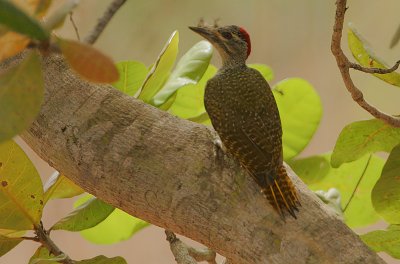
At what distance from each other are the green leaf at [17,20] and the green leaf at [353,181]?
42.5 inches

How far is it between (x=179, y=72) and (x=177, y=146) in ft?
0.90

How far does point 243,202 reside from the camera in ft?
3.39

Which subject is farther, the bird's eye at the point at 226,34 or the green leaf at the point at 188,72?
the bird's eye at the point at 226,34

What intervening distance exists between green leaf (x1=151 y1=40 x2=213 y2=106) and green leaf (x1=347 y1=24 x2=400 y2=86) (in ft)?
0.88

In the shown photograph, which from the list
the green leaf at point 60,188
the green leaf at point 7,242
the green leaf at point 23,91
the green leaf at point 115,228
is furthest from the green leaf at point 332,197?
the green leaf at point 23,91

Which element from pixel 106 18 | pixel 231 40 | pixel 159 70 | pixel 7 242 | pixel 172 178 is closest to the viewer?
pixel 172 178

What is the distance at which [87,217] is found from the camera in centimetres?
123

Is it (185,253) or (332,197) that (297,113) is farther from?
(185,253)

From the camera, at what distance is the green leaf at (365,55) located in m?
1.16

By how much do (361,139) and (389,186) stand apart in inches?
4.3

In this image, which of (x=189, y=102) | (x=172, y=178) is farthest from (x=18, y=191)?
(x=189, y=102)

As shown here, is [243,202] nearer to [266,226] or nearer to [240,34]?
[266,226]

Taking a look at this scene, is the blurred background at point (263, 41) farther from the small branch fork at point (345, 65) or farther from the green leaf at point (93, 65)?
the green leaf at point (93, 65)

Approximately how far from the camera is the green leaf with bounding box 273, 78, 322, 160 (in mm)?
1451
